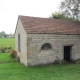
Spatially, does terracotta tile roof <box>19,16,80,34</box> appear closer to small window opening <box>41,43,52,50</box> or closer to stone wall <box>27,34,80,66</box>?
stone wall <box>27,34,80,66</box>

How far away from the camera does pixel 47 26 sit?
17.9 meters

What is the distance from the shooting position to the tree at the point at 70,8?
24802 millimetres

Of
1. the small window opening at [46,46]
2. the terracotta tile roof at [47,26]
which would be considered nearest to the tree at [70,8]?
the terracotta tile roof at [47,26]

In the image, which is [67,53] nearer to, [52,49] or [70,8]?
[52,49]

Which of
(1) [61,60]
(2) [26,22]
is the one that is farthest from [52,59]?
(2) [26,22]

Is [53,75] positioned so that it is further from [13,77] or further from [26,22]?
[26,22]

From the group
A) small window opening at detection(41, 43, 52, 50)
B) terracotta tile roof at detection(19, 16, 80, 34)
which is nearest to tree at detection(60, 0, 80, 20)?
terracotta tile roof at detection(19, 16, 80, 34)

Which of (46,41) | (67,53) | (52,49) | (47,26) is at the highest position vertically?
(47,26)

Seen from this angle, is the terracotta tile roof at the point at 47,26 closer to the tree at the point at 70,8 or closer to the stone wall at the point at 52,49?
the stone wall at the point at 52,49

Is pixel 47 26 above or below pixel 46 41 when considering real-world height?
above

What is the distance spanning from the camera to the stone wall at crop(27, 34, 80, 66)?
15578mm

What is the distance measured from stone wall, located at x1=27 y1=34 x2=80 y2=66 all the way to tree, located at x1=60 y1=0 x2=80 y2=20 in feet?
28.0

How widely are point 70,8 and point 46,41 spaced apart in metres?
13.7

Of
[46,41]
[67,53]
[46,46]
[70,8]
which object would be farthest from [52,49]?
[70,8]
